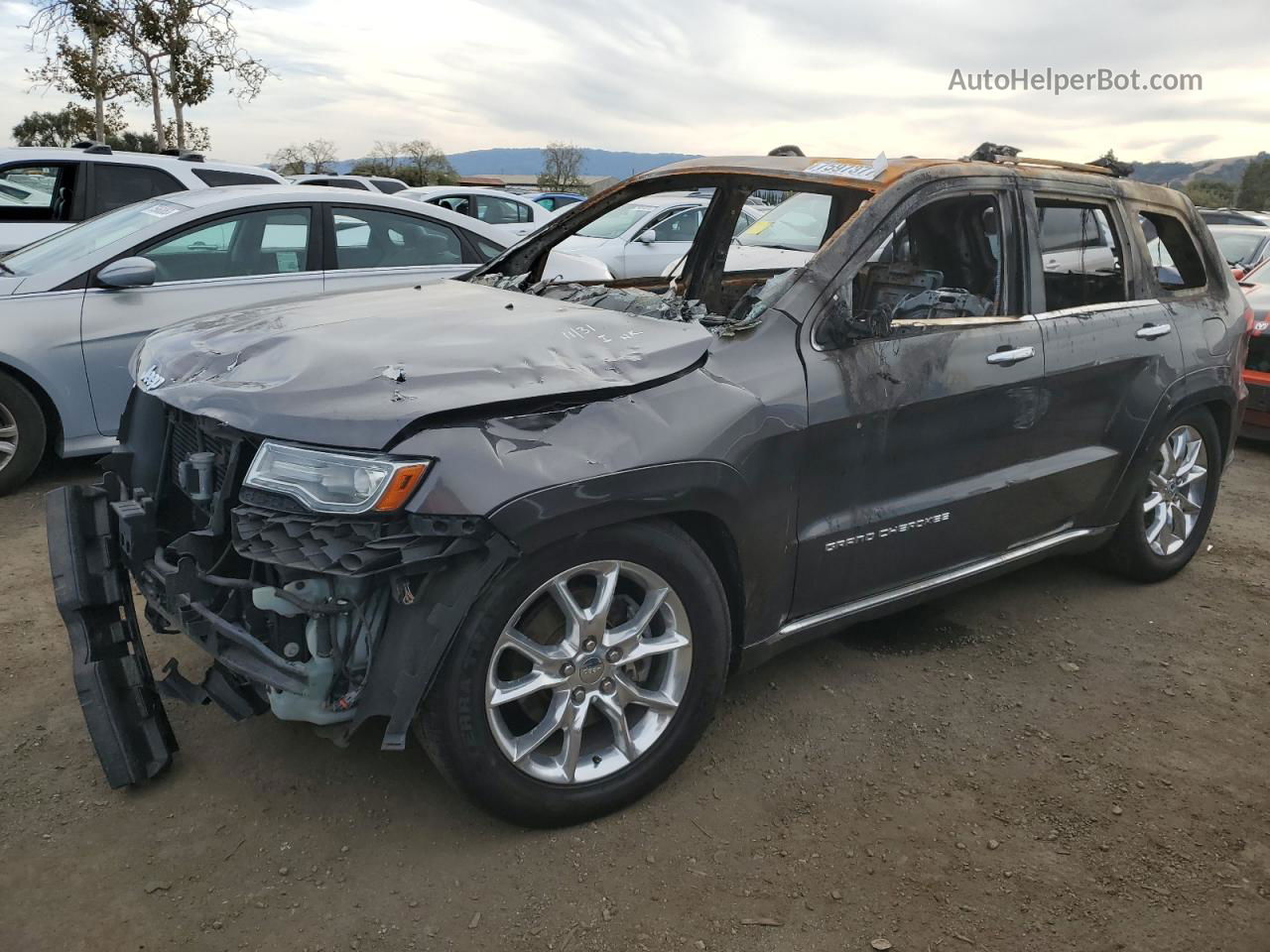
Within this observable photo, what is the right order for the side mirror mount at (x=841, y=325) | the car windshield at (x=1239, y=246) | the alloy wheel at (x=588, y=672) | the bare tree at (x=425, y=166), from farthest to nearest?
1. the bare tree at (x=425, y=166)
2. the car windshield at (x=1239, y=246)
3. the side mirror mount at (x=841, y=325)
4. the alloy wheel at (x=588, y=672)

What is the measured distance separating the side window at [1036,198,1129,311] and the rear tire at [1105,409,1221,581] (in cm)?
69

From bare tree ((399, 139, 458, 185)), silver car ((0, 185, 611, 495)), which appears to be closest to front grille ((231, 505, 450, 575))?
→ silver car ((0, 185, 611, 495))

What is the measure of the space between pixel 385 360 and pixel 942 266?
2.09m

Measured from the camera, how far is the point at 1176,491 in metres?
4.36

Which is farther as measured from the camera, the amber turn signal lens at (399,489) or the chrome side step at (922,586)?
the chrome side step at (922,586)

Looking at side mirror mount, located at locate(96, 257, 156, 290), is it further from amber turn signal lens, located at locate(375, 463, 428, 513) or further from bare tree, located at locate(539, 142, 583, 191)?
bare tree, located at locate(539, 142, 583, 191)

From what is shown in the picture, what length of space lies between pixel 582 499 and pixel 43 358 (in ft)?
12.7

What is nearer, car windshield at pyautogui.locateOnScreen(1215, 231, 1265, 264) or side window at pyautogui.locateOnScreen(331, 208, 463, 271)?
side window at pyautogui.locateOnScreen(331, 208, 463, 271)

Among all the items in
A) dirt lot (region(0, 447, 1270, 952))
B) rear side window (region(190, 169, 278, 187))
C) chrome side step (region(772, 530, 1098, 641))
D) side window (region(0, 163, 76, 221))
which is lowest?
dirt lot (region(0, 447, 1270, 952))

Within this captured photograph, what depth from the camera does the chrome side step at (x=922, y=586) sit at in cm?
305

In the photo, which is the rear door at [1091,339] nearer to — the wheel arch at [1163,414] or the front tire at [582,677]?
the wheel arch at [1163,414]

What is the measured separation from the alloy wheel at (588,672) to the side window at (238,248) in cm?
377

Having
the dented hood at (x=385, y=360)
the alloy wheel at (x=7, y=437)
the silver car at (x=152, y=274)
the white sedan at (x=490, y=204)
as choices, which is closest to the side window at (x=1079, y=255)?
the dented hood at (x=385, y=360)

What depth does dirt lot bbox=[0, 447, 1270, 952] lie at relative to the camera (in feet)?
7.64
